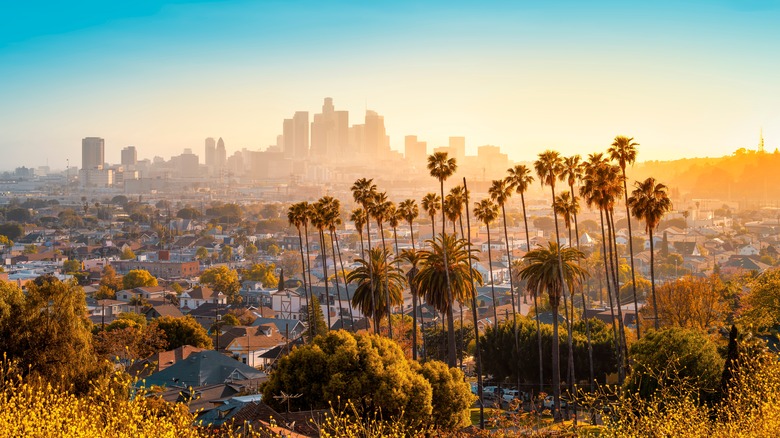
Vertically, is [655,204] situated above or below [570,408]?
above

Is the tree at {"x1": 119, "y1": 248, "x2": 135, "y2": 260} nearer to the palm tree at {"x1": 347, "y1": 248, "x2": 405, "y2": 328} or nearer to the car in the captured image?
the palm tree at {"x1": 347, "y1": 248, "x2": 405, "y2": 328}

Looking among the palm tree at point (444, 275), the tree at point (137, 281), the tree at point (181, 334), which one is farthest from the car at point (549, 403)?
the tree at point (137, 281)

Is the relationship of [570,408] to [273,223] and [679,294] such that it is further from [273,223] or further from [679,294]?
[273,223]

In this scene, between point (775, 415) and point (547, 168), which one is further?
point (547, 168)

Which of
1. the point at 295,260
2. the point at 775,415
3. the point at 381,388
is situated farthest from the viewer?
the point at 295,260

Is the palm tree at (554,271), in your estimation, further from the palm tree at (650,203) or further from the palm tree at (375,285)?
the palm tree at (375,285)

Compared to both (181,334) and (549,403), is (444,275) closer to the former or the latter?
(549,403)

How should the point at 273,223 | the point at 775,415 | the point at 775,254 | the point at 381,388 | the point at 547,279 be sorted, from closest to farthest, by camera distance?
the point at 775,415, the point at 381,388, the point at 547,279, the point at 775,254, the point at 273,223

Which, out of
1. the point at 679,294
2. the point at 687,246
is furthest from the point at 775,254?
the point at 679,294
